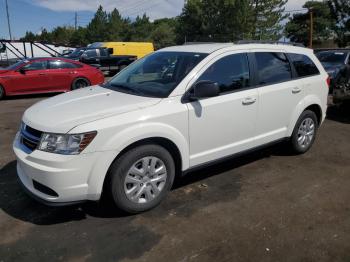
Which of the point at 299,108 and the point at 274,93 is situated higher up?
the point at 274,93

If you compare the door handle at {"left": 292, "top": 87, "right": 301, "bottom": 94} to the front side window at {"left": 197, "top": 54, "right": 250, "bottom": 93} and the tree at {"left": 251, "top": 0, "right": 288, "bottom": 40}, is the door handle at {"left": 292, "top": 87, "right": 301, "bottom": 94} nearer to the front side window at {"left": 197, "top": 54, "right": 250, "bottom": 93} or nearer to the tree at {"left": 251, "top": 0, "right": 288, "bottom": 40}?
the front side window at {"left": 197, "top": 54, "right": 250, "bottom": 93}

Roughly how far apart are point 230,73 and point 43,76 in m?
9.44

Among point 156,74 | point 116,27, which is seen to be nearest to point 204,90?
point 156,74

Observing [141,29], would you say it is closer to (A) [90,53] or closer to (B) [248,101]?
(A) [90,53]

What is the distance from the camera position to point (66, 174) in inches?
131

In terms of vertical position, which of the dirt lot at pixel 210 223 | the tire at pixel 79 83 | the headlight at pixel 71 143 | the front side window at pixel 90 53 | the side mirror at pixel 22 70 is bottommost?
the dirt lot at pixel 210 223

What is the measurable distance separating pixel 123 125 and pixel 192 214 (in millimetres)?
1188

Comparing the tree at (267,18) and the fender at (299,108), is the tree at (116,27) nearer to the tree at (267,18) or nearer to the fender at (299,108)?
the tree at (267,18)

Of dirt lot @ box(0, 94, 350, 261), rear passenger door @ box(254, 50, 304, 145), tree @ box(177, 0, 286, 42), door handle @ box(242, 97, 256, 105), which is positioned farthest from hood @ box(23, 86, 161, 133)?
tree @ box(177, 0, 286, 42)

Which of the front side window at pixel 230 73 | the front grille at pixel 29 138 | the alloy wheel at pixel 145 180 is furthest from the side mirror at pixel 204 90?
the front grille at pixel 29 138

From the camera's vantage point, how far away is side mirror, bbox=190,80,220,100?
3922 millimetres

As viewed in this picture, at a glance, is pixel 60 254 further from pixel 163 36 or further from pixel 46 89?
pixel 163 36

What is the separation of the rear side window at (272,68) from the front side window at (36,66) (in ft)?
31.0

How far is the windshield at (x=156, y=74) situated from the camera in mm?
4141
